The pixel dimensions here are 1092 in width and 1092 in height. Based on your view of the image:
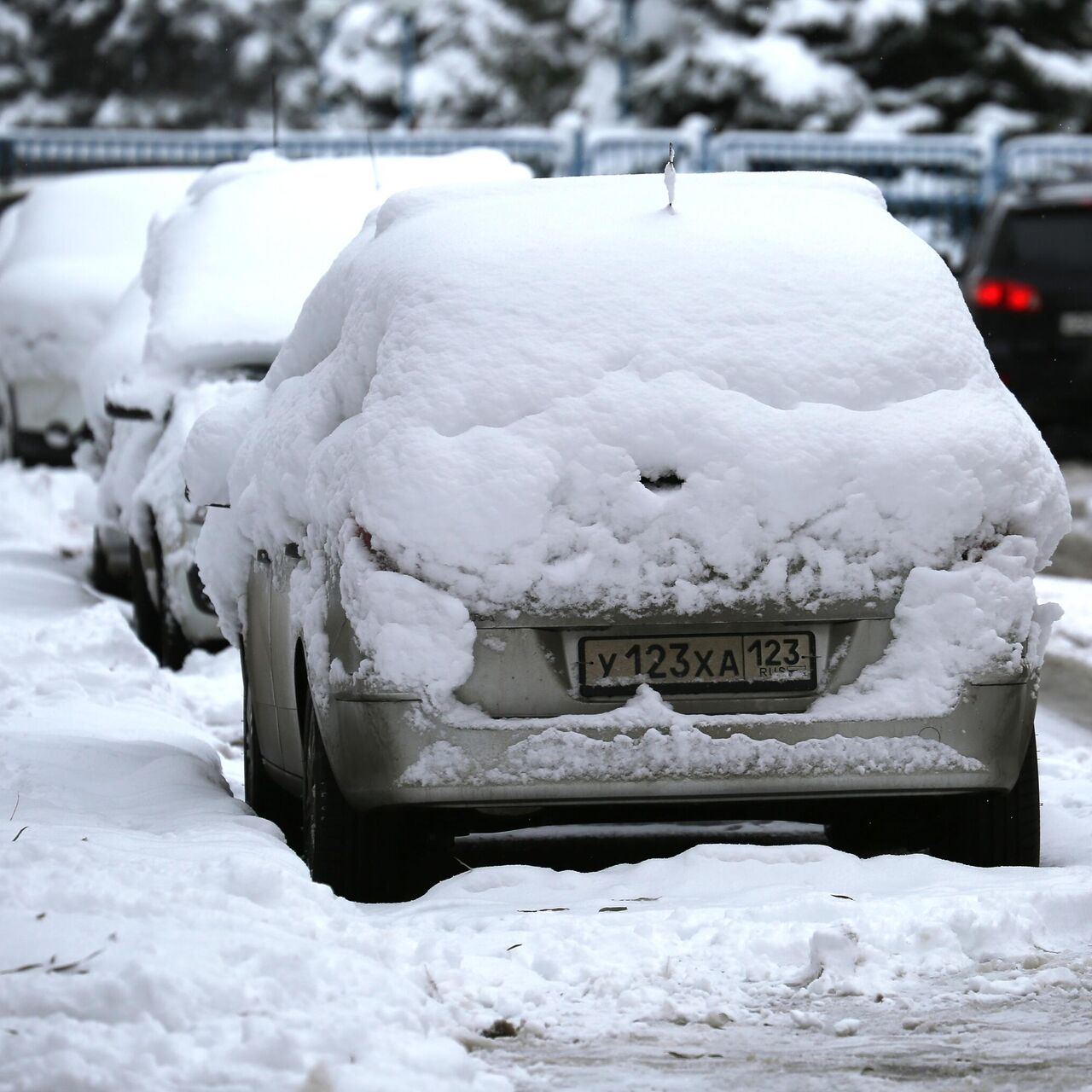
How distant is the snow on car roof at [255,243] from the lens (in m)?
9.28

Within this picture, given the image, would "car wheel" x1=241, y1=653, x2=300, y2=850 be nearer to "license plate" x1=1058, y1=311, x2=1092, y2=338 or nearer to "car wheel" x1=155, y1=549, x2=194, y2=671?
"car wheel" x1=155, y1=549, x2=194, y2=671

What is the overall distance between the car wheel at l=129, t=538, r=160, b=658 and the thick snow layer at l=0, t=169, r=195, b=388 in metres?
4.60

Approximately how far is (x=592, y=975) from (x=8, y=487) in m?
11.3

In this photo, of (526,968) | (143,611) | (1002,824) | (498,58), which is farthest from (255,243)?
(498,58)

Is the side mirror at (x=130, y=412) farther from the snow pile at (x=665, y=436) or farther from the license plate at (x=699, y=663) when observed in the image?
the license plate at (x=699, y=663)

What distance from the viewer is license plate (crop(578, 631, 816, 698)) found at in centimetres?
505

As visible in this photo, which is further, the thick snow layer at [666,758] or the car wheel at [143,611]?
the car wheel at [143,611]

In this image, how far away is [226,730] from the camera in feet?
26.9

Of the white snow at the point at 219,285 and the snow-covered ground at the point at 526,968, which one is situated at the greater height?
the snow-covered ground at the point at 526,968

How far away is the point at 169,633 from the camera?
9.25 meters

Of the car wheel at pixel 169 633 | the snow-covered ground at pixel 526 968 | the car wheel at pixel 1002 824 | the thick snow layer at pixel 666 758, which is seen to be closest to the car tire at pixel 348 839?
the snow-covered ground at pixel 526 968

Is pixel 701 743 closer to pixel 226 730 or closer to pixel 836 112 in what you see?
pixel 226 730

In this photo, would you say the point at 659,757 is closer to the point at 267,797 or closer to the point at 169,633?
the point at 267,797

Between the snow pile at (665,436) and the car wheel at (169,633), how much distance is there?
3.55 metres
